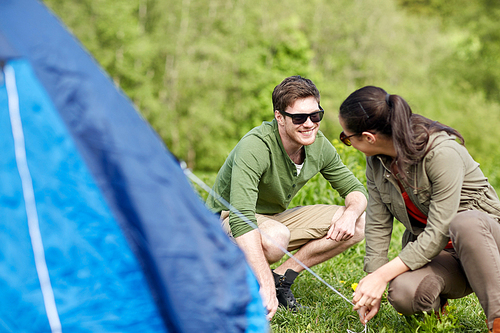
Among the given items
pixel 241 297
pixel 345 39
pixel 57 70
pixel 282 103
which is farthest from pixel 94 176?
pixel 345 39

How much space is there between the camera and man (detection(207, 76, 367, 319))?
2.76m

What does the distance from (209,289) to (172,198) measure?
33cm

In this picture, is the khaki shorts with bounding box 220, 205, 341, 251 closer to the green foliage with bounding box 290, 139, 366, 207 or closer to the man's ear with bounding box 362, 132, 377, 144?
the man's ear with bounding box 362, 132, 377, 144

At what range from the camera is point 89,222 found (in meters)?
1.64

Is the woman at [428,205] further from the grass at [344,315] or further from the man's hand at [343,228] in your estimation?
the man's hand at [343,228]

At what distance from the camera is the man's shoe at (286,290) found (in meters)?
2.95

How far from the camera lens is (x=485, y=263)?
2.14 meters

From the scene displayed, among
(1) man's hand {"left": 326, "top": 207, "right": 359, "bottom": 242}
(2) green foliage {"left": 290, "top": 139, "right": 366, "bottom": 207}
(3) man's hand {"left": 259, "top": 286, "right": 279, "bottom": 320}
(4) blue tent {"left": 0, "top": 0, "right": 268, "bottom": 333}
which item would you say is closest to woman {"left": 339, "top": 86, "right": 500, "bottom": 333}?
(3) man's hand {"left": 259, "top": 286, "right": 279, "bottom": 320}

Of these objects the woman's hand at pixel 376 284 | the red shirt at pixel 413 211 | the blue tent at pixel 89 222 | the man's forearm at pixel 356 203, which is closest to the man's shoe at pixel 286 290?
the man's forearm at pixel 356 203

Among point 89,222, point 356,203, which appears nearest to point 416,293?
point 356,203

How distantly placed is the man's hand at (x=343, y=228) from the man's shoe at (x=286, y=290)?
0.35 m

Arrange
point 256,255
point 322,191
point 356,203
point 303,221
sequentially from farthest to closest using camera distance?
point 322,191, point 303,221, point 356,203, point 256,255

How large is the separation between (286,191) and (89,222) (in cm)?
174

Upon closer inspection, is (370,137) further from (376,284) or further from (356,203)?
(356,203)
